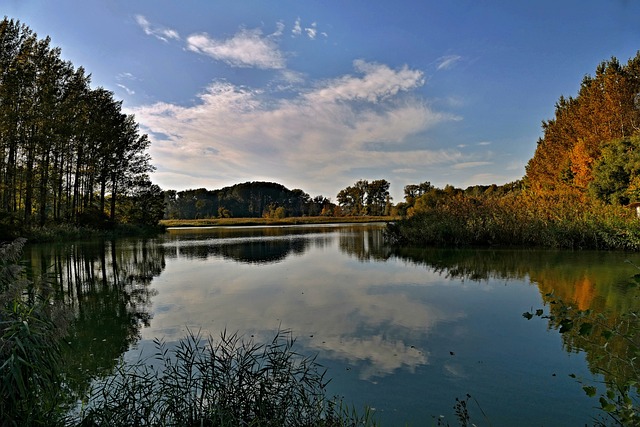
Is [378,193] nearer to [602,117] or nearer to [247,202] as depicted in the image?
[247,202]

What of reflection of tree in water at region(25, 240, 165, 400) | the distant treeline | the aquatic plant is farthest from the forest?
the distant treeline

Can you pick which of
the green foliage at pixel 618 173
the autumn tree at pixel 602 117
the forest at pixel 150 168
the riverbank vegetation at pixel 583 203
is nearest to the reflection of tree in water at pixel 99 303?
the forest at pixel 150 168

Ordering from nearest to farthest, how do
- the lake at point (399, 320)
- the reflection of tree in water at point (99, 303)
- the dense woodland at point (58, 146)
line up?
the lake at point (399, 320) < the reflection of tree in water at point (99, 303) < the dense woodland at point (58, 146)

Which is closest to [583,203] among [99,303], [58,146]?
[99,303]

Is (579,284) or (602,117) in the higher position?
(602,117)

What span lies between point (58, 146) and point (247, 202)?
7167 cm

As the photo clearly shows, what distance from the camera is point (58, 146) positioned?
2331cm

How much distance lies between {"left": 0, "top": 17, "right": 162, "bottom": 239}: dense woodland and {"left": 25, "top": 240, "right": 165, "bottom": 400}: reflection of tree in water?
21.8 feet

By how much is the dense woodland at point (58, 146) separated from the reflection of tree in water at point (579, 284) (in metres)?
17.6

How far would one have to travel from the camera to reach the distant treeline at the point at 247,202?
83.9 meters

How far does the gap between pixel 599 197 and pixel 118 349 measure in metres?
19.3

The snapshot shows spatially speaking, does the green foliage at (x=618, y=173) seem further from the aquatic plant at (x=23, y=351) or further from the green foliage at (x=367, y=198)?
the green foliage at (x=367, y=198)

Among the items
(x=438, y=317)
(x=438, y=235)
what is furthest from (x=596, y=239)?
(x=438, y=317)

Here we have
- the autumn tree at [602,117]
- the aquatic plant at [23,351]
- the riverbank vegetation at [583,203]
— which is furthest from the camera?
the autumn tree at [602,117]
